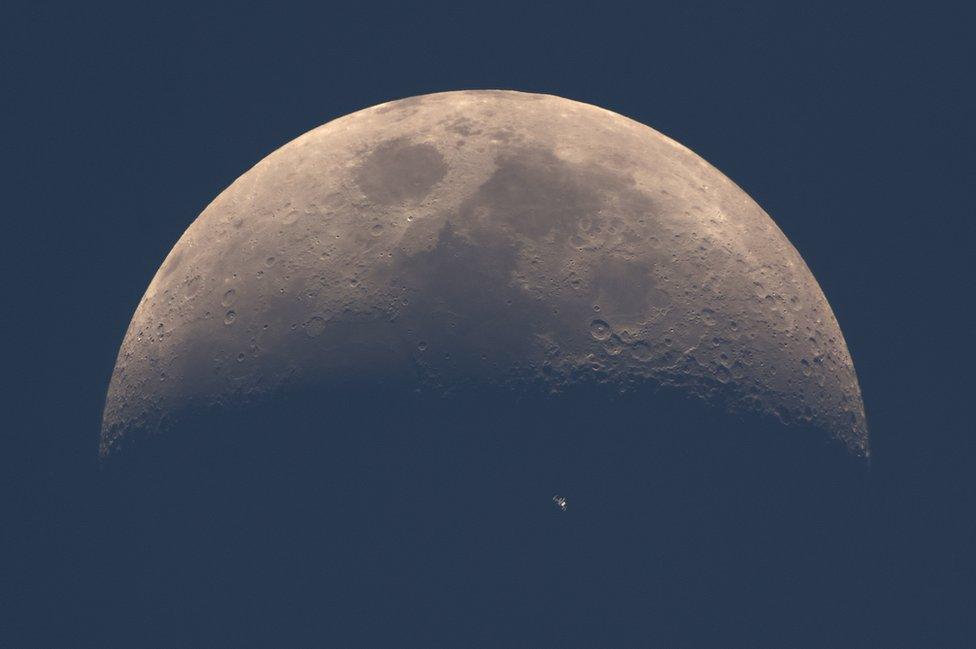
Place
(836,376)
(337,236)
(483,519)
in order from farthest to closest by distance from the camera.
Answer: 1. (836,376)
2. (337,236)
3. (483,519)

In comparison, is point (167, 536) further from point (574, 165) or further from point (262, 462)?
point (574, 165)

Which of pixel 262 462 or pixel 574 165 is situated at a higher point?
pixel 574 165

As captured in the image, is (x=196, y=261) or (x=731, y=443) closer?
(x=731, y=443)

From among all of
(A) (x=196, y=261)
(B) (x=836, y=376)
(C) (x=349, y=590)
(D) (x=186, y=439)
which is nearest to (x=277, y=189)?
(A) (x=196, y=261)

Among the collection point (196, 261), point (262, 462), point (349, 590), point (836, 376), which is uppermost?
point (196, 261)

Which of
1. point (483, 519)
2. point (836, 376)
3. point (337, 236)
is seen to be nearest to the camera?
point (483, 519)

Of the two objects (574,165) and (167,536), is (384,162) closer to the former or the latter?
(574,165)
